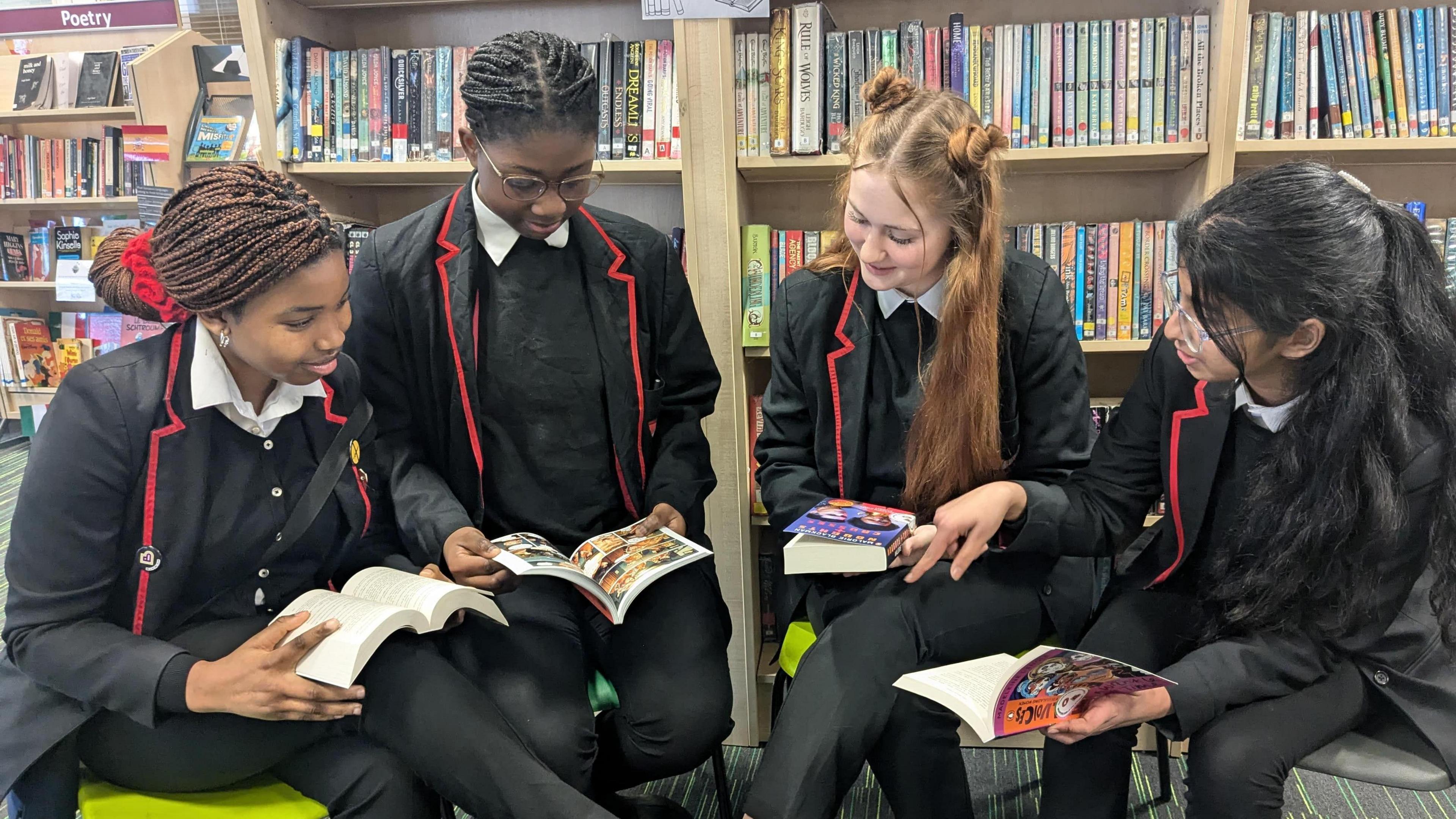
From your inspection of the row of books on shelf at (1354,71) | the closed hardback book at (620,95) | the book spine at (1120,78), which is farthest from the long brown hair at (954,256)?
the row of books on shelf at (1354,71)

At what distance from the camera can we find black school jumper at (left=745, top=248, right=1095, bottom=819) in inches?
48.5

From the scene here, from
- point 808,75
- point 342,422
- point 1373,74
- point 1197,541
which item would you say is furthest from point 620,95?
point 1373,74

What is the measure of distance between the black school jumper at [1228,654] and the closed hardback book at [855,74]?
31.1 inches

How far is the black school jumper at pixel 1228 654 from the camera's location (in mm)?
1169

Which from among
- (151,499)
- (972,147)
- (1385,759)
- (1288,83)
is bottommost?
(1385,759)

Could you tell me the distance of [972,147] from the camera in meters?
1.35

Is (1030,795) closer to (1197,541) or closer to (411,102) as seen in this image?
(1197,541)

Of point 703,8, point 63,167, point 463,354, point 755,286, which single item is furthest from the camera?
point 63,167

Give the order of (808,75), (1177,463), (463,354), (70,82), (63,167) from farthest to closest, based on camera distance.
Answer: (63,167) < (70,82) < (808,75) < (463,354) < (1177,463)

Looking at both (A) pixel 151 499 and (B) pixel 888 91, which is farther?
(B) pixel 888 91

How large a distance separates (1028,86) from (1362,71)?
2.09ft

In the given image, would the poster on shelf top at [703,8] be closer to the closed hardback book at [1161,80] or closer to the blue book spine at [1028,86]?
the blue book spine at [1028,86]

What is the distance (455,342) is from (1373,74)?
5.98 ft

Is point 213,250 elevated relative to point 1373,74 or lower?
lower
